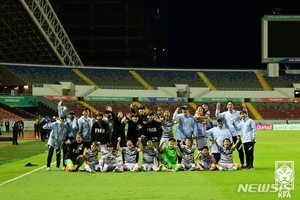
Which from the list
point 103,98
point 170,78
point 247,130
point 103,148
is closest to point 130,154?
point 103,148

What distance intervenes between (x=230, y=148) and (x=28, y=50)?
66038mm

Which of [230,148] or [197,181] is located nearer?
[197,181]

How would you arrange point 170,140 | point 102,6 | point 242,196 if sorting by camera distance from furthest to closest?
point 102,6
point 170,140
point 242,196

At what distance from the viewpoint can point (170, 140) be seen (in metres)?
18.8

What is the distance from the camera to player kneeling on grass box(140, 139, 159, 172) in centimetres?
1866

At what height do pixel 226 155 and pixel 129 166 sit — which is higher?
pixel 226 155

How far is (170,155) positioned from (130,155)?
55.6 inches

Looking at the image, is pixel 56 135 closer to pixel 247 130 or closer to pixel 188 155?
pixel 188 155

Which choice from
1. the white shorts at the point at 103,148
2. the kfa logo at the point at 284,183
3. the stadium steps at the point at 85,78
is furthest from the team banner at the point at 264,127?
the kfa logo at the point at 284,183

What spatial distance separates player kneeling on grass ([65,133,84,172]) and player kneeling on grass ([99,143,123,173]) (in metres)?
0.80

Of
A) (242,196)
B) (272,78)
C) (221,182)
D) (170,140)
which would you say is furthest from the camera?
(272,78)

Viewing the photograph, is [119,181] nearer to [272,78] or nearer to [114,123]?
[114,123]

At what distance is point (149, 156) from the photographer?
746 inches

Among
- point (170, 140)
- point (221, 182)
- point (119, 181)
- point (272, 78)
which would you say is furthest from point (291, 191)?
point (272, 78)
